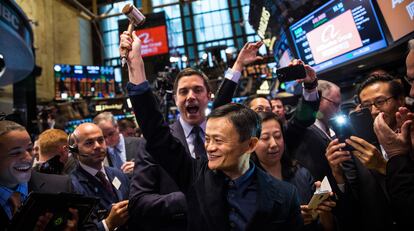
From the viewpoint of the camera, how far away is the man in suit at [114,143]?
3689 millimetres

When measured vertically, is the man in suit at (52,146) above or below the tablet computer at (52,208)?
above

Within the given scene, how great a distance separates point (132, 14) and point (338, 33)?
3414 mm

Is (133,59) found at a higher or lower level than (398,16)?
lower

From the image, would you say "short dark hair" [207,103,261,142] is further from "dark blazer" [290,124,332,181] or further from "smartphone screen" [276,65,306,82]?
"dark blazer" [290,124,332,181]

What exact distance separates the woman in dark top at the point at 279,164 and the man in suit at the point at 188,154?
1.15ft

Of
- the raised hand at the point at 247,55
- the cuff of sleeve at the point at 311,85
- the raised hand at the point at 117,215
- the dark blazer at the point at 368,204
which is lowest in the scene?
the dark blazer at the point at 368,204

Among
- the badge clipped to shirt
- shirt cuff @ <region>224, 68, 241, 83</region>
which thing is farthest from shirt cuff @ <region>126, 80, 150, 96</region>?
the badge clipped to shirt

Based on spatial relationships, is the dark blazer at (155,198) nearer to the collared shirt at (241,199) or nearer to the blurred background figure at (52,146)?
the collared shirt at (241,199)

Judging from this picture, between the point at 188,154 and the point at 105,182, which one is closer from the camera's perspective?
the point at 188,154

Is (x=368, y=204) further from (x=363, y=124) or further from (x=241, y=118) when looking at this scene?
(x=241, y=118)

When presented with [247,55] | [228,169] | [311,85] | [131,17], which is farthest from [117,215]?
[311,85]

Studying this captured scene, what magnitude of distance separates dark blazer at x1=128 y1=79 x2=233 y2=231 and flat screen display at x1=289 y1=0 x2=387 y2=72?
3.06 m

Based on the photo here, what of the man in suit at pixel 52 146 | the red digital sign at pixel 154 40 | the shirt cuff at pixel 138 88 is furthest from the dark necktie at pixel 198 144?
the red digital sign at pixel 154 40

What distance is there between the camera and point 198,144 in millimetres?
1866
